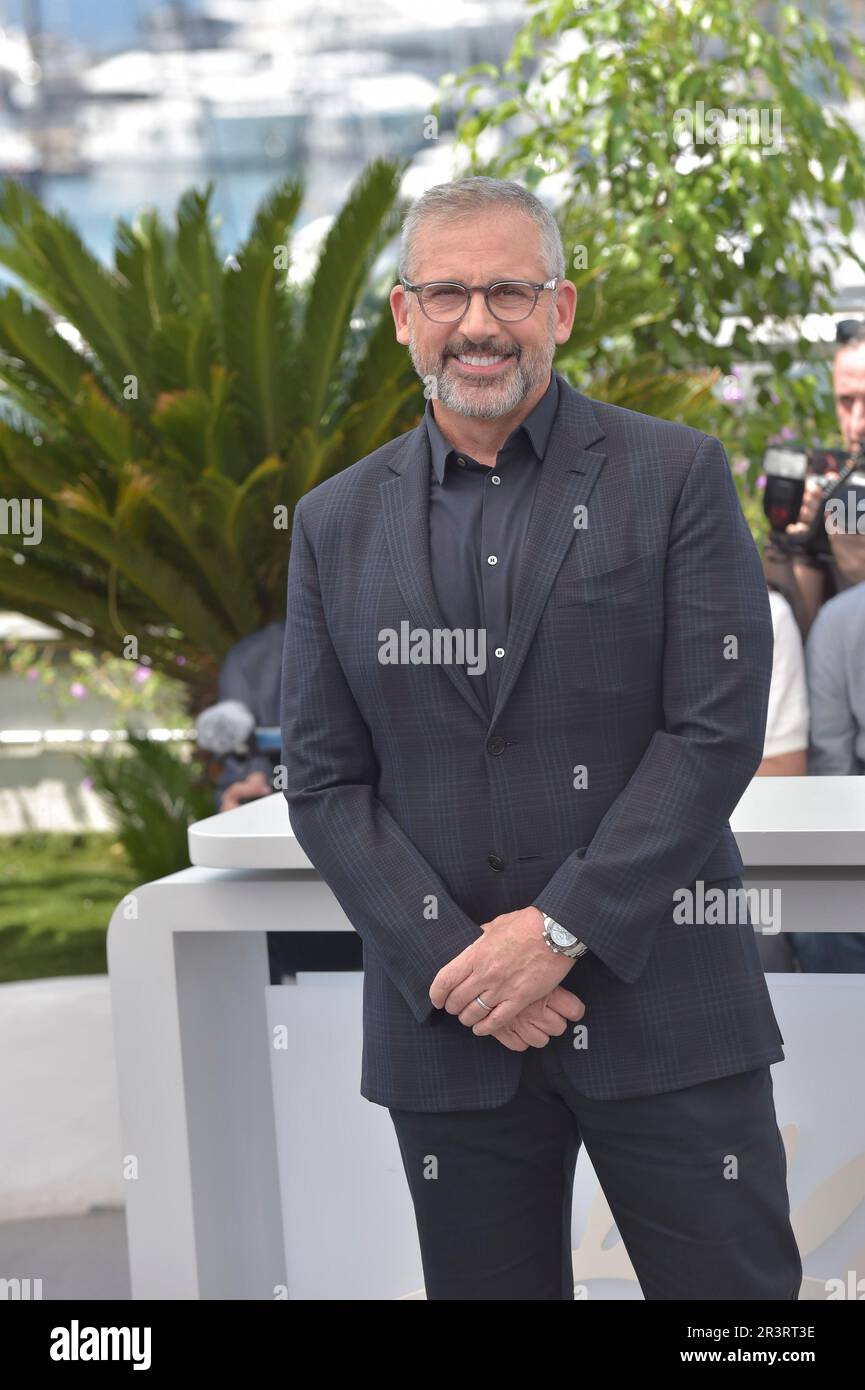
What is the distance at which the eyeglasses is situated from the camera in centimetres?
179

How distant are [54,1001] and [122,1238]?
992mm

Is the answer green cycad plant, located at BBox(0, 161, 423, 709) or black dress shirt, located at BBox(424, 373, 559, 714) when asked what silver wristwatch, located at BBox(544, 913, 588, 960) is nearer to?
black dress shirt, located at BBox(424, 373, 559, 714)

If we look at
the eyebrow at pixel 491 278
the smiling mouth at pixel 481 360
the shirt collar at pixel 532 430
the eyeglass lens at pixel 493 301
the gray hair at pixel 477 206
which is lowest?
the shirt collar at pixel 532 430

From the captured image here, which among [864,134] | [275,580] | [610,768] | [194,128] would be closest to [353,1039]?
[610,768]

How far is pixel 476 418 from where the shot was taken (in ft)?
6.08

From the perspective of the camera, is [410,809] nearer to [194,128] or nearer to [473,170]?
[473,170]

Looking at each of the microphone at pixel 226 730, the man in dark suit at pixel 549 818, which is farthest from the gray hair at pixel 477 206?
the microphone at pixel 226 730

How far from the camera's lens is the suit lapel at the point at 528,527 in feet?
5.90

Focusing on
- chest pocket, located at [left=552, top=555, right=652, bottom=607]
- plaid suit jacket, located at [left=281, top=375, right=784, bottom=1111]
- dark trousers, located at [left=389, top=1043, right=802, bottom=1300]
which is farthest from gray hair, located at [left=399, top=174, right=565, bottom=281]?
dark trousers, located at [left=389, top=1043, right=802, bottom=1300]

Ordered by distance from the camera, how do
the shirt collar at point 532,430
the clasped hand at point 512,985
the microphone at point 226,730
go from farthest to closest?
1. the microphone at point 226,730
2. the shirt collar at point 532,430
3. the clasped hand at point 512,985

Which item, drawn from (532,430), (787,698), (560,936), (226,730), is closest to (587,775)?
(560,936)

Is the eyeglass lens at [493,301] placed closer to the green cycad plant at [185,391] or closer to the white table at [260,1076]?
the white table at [260,1076]

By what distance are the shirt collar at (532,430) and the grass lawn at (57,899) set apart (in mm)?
5686

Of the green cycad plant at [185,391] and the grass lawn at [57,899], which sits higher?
the green cycad plant at [185,391]
